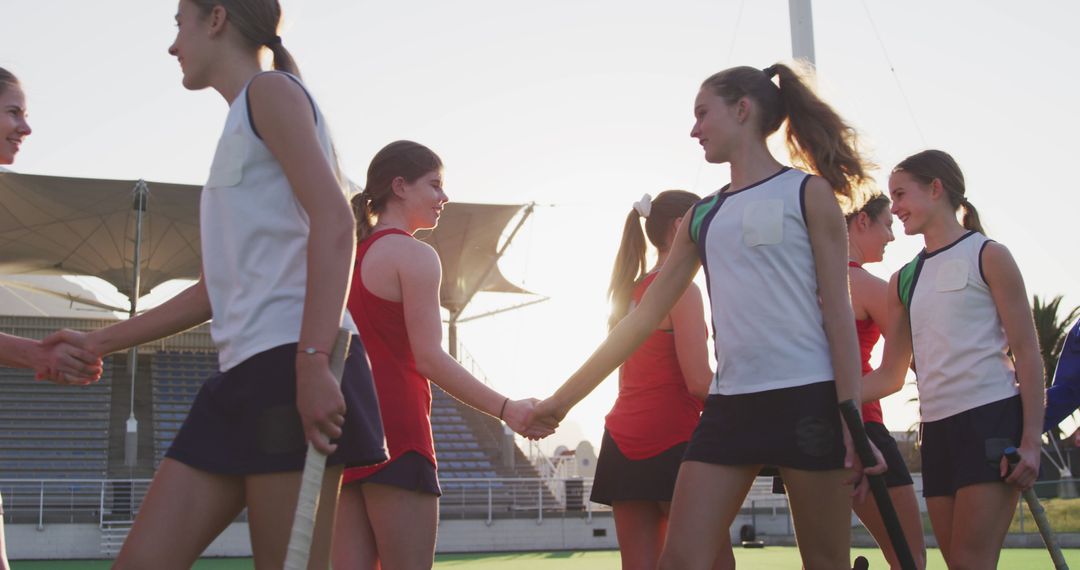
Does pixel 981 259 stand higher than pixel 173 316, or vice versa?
pixel 981 259

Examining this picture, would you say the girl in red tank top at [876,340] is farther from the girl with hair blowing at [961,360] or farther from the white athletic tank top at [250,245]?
the white athletic tank top at [250,245]

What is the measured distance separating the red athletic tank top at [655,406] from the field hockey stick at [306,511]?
1.92 meters

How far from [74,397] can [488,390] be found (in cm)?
2979

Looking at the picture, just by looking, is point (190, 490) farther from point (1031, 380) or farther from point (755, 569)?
point (755, 569)

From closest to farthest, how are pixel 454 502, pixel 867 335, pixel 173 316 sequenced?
pixel 173 316, pixel 867 335, pixel 454 502

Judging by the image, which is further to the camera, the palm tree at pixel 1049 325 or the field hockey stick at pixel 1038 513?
the palm tree at pixel 1049 325

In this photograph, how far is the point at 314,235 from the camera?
7.34ft

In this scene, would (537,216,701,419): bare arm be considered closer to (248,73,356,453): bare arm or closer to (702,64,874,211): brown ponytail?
(702,64,874,211): brown ponytail

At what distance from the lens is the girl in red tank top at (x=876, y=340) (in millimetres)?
4312

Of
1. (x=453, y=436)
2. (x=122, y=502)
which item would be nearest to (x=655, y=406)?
(x=122, y=502)

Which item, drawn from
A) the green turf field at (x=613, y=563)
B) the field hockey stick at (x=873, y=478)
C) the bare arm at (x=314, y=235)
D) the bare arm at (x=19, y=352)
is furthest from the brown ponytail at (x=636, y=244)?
the green turf field at (x=613, y=563)

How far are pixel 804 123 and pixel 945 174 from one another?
3.68 ft

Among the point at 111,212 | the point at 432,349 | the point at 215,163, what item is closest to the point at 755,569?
the point at 432,349

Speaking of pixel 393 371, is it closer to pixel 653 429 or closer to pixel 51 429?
pixel 653 429
